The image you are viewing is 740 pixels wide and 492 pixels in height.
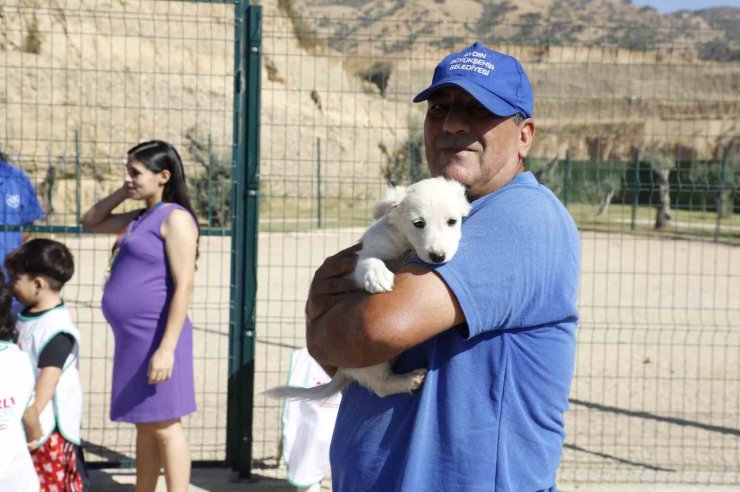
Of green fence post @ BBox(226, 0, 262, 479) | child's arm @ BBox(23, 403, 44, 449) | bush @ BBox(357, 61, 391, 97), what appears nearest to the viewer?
child's arm @ BBox(23, 403, 44, 449)

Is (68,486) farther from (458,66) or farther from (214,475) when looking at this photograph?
(458,66)

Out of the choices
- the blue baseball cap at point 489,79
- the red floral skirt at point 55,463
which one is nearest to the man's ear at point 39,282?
the red floral skirt at point 55,463

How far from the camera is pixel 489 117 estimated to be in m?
2.42

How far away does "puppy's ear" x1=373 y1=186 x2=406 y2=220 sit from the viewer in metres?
2.64

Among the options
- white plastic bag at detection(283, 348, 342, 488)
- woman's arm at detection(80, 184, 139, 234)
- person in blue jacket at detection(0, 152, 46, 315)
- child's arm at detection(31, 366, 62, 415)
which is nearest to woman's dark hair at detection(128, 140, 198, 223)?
woman's arm at detection(80, 184, 139, 234)

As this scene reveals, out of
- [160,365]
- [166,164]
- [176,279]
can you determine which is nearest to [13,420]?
[160,365]

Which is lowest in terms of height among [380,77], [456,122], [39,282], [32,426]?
[32,426]

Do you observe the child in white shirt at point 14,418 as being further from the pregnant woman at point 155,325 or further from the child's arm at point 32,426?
the pregnant woman at point 155,325

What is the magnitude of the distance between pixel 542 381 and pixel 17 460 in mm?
2485

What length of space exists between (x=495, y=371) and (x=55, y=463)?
3.26 metres

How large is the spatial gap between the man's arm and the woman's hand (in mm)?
2386

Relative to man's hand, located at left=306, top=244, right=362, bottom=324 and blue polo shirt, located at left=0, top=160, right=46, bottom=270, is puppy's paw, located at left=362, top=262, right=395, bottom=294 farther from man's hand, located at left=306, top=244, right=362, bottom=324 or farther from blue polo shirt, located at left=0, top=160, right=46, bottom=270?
blue polo shirt, located at left=0, top=160, right=46, bottom=270

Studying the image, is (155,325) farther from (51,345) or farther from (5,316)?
(5,316)

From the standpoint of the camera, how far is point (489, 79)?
2.32 meters
